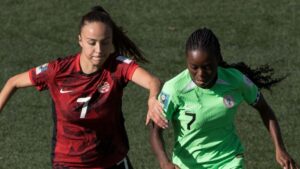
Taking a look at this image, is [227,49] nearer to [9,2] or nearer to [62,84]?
[9,2]

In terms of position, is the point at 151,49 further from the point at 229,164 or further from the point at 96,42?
the point at 96,42

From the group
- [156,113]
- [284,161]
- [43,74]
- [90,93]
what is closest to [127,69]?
[90,93]

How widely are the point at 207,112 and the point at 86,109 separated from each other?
92 cm

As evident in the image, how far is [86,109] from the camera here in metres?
7.01

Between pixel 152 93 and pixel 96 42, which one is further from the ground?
pixel 96 42

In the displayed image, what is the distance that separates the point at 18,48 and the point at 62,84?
252 inches

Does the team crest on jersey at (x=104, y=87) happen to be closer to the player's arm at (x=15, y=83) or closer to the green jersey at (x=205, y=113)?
the green jersey at (x=205, y=113)

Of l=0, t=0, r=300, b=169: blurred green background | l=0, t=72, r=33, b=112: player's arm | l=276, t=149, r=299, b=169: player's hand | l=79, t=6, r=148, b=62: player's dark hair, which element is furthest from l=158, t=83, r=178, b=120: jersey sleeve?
l=0, t=0, r=300, b=169: blurred green background

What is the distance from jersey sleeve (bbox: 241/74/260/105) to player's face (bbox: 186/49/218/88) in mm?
417

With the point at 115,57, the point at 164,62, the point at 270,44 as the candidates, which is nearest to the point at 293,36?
the point at 270,44

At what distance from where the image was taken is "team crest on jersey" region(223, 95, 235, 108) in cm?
698

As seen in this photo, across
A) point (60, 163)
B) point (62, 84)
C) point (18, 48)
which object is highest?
point (62, 84)

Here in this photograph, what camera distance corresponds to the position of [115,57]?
7.05 metres

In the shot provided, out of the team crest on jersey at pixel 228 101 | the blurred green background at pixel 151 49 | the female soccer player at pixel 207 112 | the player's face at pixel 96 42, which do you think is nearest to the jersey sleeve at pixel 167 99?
the female soccer player at pixel 207 112
